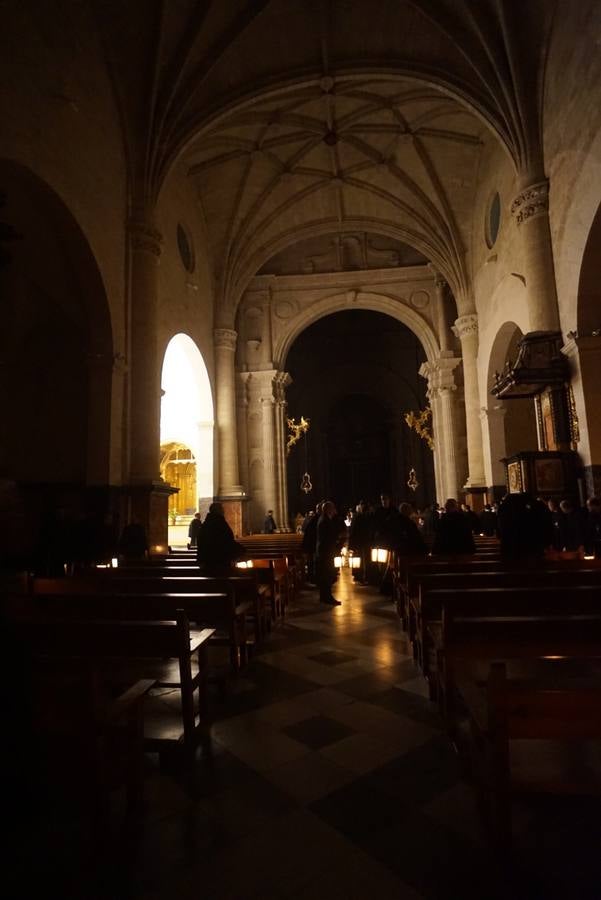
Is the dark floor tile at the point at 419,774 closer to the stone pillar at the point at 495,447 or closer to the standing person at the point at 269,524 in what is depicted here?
the stone pillar at the point at 495,447

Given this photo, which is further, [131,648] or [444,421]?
[444,421]

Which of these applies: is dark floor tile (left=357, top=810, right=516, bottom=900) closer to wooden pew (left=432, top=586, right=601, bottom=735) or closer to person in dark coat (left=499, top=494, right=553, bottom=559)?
wooden pew (left=432, top=586, right=601, bottom=735)

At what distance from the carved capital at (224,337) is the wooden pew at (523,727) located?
16.0 meters

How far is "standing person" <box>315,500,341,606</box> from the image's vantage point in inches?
307

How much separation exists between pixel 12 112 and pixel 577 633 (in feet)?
28.4

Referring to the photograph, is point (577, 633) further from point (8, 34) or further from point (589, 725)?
point (8, 34)

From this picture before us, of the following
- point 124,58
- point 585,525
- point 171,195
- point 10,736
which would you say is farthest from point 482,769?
point 171,195

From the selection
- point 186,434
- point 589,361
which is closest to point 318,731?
point 589,361

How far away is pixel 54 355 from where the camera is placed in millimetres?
10688

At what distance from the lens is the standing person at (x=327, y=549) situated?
780cm

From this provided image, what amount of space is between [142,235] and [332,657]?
905cm

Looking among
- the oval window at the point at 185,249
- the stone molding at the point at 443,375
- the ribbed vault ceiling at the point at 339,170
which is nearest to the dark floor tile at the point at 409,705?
the ribbed vault ceiling at the point at 339,170

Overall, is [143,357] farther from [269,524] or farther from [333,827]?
[333,827]

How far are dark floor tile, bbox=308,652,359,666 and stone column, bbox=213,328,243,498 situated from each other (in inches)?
475
